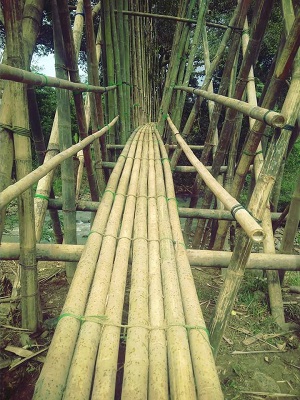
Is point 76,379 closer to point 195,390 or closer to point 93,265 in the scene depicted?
point 195,390

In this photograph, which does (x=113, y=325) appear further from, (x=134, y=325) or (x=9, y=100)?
(x=9, y=100)

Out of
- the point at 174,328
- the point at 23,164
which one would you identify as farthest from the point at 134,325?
the point at 23,164

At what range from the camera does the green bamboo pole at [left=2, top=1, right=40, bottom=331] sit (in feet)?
3.66

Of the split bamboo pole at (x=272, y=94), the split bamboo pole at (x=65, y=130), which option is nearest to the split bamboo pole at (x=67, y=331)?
the split bamboo pole at (x=65, y=130)

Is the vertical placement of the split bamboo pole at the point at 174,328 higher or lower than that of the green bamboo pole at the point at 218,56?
lower

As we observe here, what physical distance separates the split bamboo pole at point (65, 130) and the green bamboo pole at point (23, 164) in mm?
665

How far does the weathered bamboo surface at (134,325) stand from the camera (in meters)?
0.88

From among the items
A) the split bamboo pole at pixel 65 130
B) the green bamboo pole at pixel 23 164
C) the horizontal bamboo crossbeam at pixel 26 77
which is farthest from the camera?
the split bamboo pole at pixel 65 130

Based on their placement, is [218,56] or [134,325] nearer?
[134,325]

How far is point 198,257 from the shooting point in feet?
5.51

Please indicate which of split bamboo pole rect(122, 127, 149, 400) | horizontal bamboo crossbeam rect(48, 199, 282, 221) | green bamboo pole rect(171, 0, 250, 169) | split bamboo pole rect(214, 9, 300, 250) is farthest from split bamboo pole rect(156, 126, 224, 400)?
green bamboo pole rect(171, 0, 250, 169)

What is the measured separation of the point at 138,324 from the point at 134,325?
0.05ft

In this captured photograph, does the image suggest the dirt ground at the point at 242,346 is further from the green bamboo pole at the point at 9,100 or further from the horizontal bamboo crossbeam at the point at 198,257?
the green bamboo pole at the point at 9,100

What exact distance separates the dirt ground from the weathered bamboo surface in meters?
0.30
